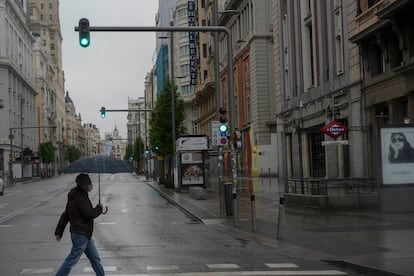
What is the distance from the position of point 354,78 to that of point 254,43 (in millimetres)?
24573

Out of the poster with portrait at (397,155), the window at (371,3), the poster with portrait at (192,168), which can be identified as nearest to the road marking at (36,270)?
the poster with portrait at (397,155)

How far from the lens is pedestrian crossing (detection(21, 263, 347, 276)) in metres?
10.7

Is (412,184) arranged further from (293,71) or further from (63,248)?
(293,71)

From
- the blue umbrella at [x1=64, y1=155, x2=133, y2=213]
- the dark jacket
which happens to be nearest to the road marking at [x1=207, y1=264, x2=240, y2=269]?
the blue umbrella at [x1=64, y1=155, x2=133, y2=213]

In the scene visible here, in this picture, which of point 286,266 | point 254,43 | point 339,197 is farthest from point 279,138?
point 286,266

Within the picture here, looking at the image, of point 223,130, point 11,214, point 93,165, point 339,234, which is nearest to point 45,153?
point 11,214

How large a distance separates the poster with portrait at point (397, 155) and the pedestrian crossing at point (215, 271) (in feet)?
15.2

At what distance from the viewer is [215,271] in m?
10.9

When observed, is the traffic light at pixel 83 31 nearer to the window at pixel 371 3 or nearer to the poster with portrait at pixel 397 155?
the poster with portrait at pixel 397 155

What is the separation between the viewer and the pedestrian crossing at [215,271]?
35.2ft

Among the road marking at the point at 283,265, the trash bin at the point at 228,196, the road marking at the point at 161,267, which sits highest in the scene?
the trash bin at the point at 228,196

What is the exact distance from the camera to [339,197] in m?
21.8

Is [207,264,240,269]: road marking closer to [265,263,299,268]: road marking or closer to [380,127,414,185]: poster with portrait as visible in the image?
[265,263,299,268]: road marking

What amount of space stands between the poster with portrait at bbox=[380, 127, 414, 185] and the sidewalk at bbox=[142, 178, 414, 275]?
1.34 m
